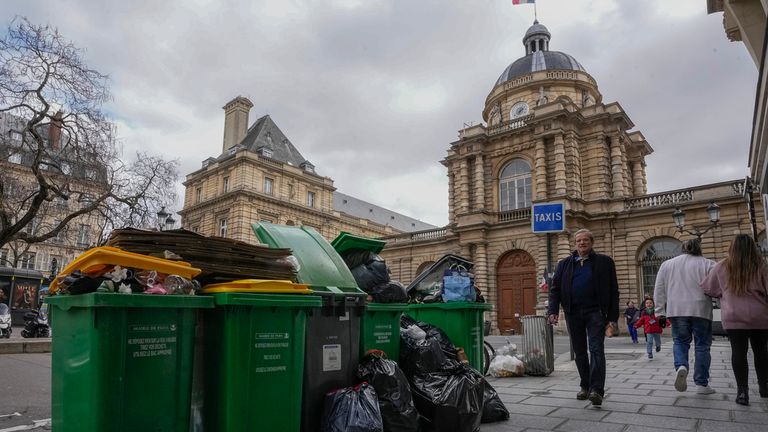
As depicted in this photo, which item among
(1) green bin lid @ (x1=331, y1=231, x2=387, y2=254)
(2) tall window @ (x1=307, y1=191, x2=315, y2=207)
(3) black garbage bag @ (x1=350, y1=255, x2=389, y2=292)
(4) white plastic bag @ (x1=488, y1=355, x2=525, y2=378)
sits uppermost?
(2) tall window @ (x1=307, y1=191, x2=315, y2=207)

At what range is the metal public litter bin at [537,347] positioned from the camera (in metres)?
8.35

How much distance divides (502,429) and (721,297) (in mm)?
3240

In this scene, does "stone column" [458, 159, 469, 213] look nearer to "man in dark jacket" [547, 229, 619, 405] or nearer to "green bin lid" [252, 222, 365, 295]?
"man in dark jacket" [547, 229, 619, 405]

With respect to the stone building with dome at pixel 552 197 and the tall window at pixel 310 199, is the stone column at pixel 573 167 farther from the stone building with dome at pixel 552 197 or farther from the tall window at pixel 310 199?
the tall window at pixel 310 199

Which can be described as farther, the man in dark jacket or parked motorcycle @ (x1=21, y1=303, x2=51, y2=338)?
parked motorcycle @ (x1=21, y1=303, x2=51, y2=338)

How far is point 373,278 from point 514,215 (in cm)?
2541

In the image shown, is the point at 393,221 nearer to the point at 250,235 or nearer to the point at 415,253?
the point at 250,235

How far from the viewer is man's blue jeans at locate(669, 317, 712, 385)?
6.04 m

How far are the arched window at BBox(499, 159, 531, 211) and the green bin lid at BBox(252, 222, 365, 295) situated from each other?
2643cm

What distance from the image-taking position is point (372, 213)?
6600cm

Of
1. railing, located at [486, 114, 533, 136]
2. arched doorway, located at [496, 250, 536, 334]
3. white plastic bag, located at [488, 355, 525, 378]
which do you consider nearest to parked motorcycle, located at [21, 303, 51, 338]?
white plastic bag, located at [488, 355, 525, 378]

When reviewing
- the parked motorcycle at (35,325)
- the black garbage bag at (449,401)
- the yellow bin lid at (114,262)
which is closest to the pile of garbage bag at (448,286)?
the black garbage bag at (449,401)

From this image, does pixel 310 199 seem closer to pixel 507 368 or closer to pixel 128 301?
pixel 507 368

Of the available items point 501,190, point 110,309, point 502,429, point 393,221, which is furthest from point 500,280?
point 393,221
